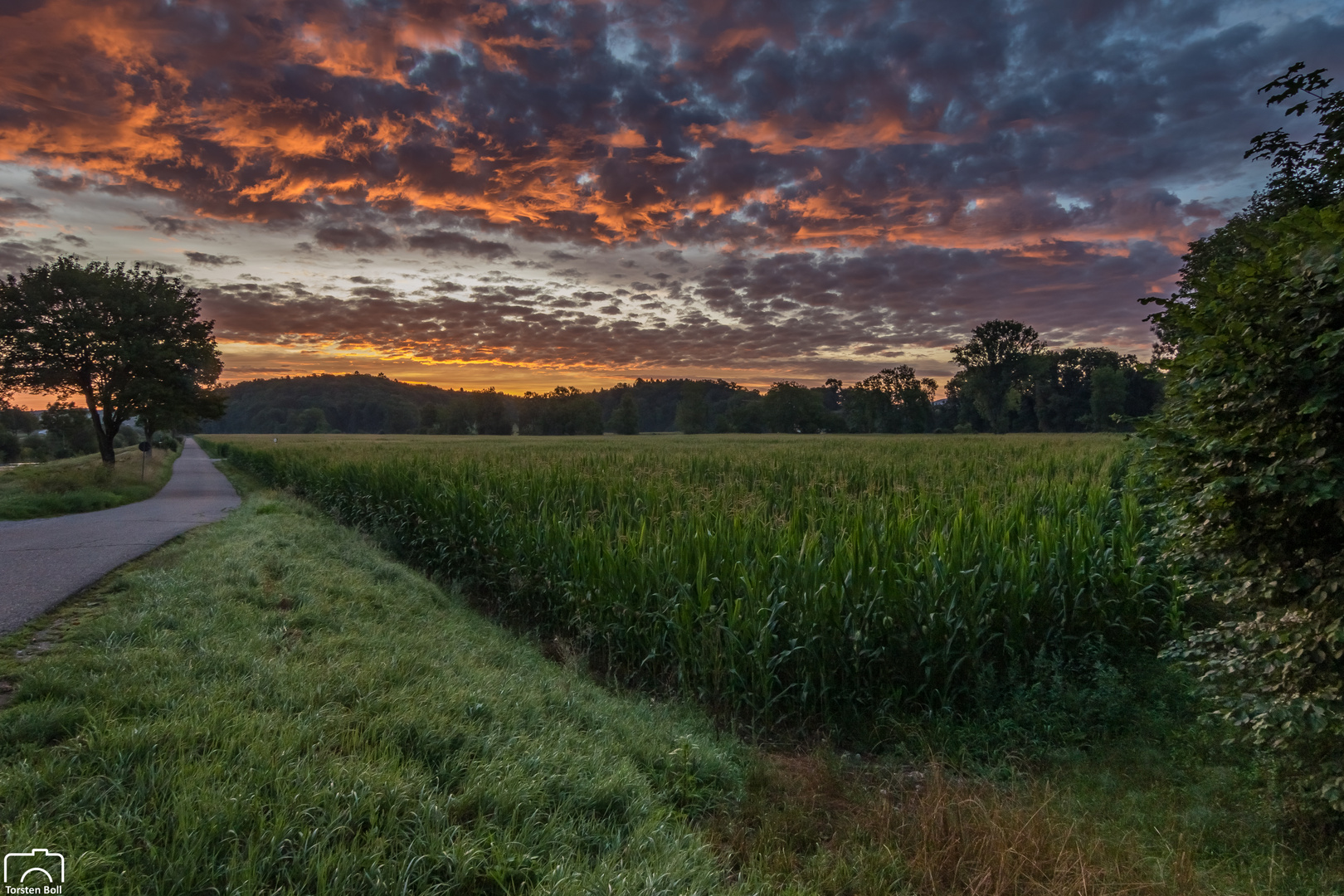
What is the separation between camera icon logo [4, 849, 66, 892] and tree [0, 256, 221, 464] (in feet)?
103

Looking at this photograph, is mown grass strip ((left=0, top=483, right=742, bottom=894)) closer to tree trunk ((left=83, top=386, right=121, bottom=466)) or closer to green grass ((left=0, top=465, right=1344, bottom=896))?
green grass ((left=0, top=465, right=1344, bottom=896))

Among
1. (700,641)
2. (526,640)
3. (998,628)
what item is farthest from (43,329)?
(998,628)

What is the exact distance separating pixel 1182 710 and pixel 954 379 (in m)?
92.8

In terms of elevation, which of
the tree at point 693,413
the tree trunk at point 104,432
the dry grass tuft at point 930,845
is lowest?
the dry grass tuft at point 930,845

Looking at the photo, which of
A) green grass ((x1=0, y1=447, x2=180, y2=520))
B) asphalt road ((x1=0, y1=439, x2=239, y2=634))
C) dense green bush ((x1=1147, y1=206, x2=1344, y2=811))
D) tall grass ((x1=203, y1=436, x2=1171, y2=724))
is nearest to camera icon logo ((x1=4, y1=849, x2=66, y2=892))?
asphalt road ((x1=0, y1=439, x2=239, y2=634))

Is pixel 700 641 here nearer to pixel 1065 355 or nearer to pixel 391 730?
pixel 391 730

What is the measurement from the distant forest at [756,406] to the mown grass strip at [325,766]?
204 ft

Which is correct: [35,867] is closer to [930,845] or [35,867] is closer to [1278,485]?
[930,845]

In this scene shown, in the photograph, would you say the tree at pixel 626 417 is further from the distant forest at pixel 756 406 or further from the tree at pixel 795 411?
the tree at pixel 795 411

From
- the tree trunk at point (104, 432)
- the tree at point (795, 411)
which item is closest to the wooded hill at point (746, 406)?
the tree at point (795, 411)

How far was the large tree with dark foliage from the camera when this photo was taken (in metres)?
3.10

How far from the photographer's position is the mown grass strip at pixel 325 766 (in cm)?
239

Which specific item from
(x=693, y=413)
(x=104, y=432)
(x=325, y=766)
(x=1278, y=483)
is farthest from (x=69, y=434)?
(x=1278, y=483)

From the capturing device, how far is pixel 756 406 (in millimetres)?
119062
